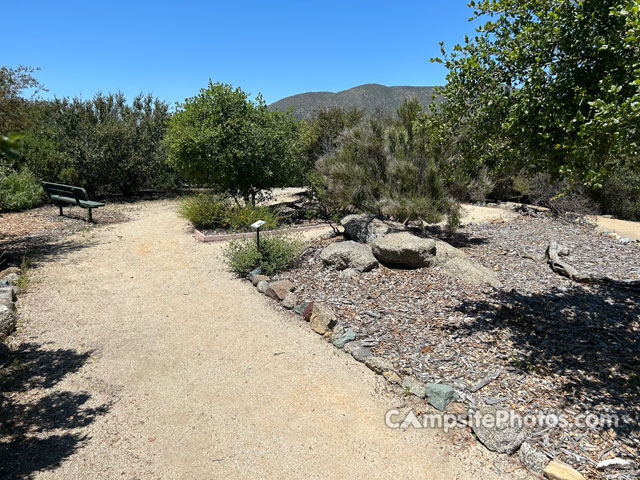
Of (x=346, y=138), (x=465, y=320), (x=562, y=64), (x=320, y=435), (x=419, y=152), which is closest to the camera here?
(x=320, y=435)

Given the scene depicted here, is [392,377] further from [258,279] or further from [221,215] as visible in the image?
[221,215]

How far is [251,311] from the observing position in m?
5.39

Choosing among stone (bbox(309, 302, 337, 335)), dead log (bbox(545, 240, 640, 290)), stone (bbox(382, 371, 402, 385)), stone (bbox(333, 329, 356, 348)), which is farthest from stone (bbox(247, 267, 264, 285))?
dead log (bbox(545, 240, 640, 290))

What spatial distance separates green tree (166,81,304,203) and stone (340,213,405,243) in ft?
11.4

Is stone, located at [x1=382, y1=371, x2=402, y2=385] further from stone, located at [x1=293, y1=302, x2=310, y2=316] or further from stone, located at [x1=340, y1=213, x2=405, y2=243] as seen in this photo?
stone, located at [x1=340, y1=213, x2=405, y2=243]

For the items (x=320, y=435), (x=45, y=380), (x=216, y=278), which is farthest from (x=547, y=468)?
(x=216, y=278)

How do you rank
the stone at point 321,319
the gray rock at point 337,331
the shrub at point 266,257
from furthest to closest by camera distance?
the shrub at point 266,257
the stone at point 321,319
the gray rock at point 337,331

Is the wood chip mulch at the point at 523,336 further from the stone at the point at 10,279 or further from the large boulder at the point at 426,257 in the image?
the stone at the point at 10,279

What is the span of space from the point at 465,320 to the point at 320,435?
2283 mm

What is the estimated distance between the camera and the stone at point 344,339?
441 cm

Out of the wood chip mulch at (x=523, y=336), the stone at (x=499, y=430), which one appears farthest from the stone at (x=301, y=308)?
the stone at (x=499, y=430)

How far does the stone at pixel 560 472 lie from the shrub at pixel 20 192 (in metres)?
13.7

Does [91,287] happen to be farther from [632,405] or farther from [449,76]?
[632,405]

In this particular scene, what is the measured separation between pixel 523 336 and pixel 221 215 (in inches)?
297
